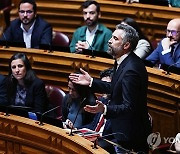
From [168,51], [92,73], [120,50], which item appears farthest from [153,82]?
[120,50]

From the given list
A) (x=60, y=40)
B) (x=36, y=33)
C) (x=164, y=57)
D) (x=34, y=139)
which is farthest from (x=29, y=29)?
(x=34, y=139)

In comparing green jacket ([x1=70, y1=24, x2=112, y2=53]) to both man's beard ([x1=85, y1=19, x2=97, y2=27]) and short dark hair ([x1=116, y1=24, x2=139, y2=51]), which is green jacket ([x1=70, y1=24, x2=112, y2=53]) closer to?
man's beard ([x1=85, y1=19, x2=97, y2=27])

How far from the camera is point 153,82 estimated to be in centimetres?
233

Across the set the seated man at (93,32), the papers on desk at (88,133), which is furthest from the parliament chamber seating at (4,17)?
the papers on desk at (88,133)

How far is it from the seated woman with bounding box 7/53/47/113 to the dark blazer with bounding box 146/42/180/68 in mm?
496

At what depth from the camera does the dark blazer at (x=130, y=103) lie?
5.89 feet

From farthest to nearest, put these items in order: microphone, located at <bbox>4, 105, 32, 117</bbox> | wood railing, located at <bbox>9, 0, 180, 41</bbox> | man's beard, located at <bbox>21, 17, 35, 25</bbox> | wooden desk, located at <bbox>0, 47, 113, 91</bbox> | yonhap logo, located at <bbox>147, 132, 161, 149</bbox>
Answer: wood railing, located at <bbox>9, 0, 180, 41</bbox> < man's beard, located at <bbox>21, 17, 35, 25</bbox> < wooden desk, located at <bbox>0, 47, 113, 91</bbox> < microphone, located at <bbox>4, 105, 32, 117</bbox> < yonhap logo, located at <bbox>147, 132, 161, 149</bbox>

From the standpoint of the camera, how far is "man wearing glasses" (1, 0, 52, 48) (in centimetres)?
285

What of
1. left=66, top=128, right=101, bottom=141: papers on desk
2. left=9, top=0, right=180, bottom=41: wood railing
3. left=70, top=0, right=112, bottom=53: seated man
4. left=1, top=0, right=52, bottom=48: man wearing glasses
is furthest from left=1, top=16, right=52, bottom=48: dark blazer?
left=66, top=128, right=101, bottom=141: papers on desk

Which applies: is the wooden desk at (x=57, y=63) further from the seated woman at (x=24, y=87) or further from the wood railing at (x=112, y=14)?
the wood railing at (x=112, y=14)

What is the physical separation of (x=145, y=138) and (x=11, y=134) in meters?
0.52

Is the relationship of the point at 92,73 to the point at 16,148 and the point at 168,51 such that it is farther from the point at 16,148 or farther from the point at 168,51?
the point at 16,148

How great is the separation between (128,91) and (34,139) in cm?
45

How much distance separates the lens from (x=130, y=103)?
1.79 meters
